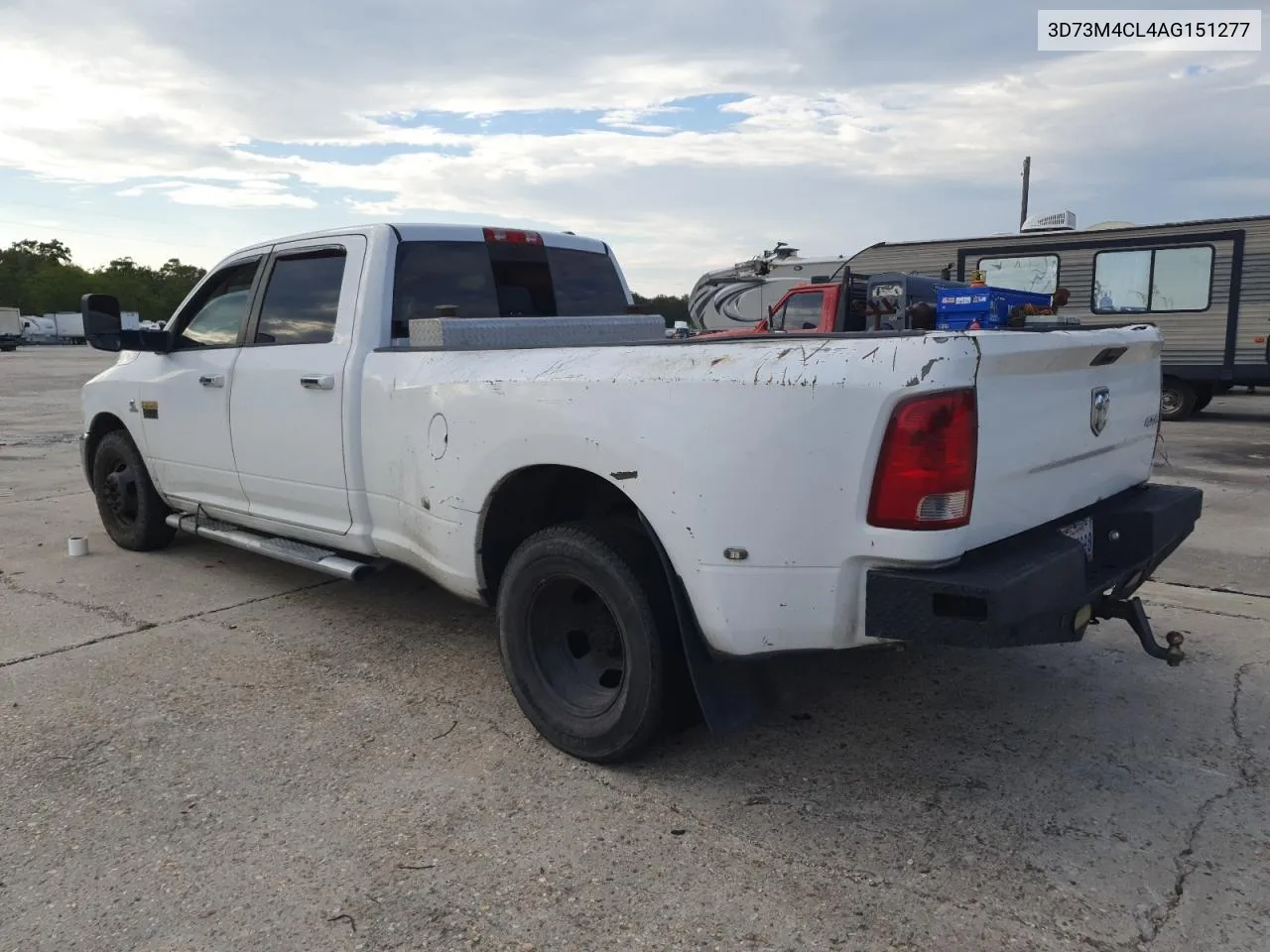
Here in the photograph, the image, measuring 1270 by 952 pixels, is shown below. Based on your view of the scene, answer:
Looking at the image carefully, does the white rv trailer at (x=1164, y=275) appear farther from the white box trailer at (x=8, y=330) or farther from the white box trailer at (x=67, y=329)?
the white box trailer at (x=67, y=329)

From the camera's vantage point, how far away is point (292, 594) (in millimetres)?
5258

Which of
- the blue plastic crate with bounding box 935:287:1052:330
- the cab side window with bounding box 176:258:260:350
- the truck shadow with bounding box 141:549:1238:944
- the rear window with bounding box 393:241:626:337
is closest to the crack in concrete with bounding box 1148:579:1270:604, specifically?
the truck shadow with bounding box 141:549:1238:944

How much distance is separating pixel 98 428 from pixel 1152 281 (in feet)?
45.9

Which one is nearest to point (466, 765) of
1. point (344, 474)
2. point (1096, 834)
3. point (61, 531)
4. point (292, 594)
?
point (344, 474)

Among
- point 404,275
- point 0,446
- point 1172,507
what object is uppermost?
point 404,275

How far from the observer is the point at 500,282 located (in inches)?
187

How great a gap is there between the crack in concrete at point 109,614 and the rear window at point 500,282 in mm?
1841

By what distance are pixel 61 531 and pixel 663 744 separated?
5512 millimetres

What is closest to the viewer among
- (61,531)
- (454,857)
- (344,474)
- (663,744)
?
(454,857)

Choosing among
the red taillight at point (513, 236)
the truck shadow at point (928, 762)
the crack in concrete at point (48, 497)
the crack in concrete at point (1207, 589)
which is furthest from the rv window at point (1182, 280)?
the crack in concrete at point (48, 497)

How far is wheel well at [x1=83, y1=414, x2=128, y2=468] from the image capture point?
6160 millimetres

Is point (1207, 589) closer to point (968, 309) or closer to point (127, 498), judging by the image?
point (968, 309)

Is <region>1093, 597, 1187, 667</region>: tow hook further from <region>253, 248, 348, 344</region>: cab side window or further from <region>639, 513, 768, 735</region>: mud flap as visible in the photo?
<region>253, 248, 348, 344</region>: cab side window

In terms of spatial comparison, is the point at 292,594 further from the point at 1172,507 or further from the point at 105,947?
the point at 1172,507
